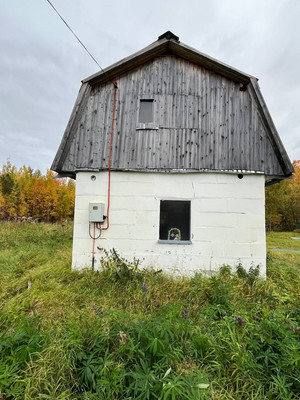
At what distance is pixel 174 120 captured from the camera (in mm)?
4887

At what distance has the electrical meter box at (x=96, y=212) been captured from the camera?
459 cm

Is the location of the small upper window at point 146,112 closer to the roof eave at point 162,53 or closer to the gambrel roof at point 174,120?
the gambrel roof at point 174,120

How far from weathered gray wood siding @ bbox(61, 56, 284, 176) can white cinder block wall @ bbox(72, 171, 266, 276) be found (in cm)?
38

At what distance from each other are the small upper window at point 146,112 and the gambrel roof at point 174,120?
0.16 m

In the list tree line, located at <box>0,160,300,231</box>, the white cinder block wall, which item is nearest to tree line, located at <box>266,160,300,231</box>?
tree line, located at <box>0,160,300,231</box>

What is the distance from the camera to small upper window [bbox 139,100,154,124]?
5.03 m

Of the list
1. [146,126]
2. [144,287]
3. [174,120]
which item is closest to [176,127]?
[174,120]

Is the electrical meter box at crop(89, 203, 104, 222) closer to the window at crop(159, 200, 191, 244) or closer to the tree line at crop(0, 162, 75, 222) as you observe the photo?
the window at crop(159, 200, 191, 244)

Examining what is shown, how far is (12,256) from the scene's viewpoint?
19.7 ft

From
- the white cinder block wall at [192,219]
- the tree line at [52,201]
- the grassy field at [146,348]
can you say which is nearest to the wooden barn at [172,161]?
the white cinder block wall at [192,219]

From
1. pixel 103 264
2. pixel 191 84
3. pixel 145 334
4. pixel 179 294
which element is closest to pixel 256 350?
pixel 145 334

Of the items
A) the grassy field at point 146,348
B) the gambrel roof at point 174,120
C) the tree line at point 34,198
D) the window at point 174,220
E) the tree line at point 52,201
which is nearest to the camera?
the grassy field at point 146,348

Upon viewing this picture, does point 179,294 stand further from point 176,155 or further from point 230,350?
point 176,155

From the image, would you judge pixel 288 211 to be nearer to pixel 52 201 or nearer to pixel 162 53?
pixel 162 53
